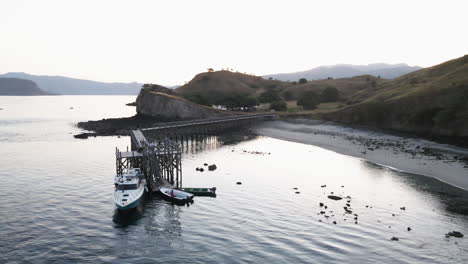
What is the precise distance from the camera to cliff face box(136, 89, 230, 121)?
144 m

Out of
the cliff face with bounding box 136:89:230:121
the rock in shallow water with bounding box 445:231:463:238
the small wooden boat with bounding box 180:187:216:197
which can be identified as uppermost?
the cliff face with bounding box 136:89:230:121

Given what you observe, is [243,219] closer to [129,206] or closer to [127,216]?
[129,206]

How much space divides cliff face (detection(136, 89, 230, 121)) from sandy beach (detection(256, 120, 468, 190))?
108 ft

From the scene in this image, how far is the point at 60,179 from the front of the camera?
55625mm

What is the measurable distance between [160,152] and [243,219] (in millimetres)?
20901

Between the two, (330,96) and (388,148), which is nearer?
(388,148)

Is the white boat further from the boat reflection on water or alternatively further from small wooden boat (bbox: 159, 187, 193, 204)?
small wooden boat (bbox: 159, 187, 193, 204)

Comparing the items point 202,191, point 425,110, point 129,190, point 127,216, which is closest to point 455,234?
point 202,191

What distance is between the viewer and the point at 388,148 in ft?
254

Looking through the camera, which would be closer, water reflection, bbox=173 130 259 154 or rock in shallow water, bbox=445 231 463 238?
rock in shallow water, bbox=445 231 463 238

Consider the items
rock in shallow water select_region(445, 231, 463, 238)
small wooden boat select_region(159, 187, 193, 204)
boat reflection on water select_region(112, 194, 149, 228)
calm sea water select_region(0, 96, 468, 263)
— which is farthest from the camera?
small wooden boat select_region(159, 187, 193, 204)

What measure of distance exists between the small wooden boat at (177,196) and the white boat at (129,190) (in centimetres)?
312

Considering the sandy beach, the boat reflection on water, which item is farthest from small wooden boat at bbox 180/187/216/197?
the sandy beach

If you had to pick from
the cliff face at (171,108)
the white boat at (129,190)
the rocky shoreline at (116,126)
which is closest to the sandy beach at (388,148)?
the cliff face at (171,108)
